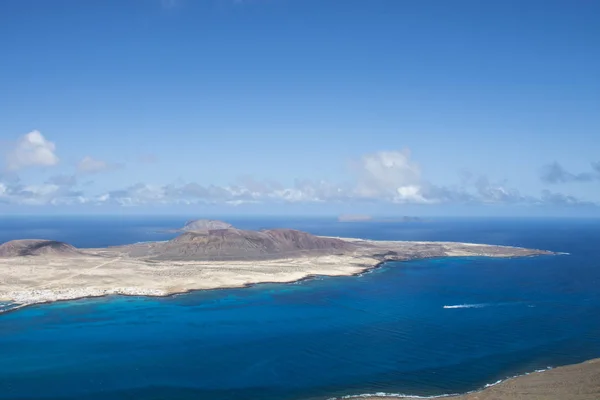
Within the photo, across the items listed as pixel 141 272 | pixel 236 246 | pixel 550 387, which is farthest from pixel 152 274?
pixel 550 387

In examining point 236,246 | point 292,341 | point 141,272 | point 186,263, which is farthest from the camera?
point 236,246

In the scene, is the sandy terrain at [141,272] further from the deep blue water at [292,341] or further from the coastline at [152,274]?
the deep blue water at [292,341]

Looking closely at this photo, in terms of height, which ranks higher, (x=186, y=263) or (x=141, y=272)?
(x=186, y=263)

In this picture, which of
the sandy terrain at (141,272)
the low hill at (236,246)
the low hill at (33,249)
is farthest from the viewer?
the low hill at (236,246)

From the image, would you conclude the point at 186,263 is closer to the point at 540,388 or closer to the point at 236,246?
the point at 236,246

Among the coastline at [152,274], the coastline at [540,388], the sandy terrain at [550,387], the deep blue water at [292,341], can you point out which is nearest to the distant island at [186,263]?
the coastline at [152,274]

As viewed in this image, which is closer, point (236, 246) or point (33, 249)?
point (33, 249)
